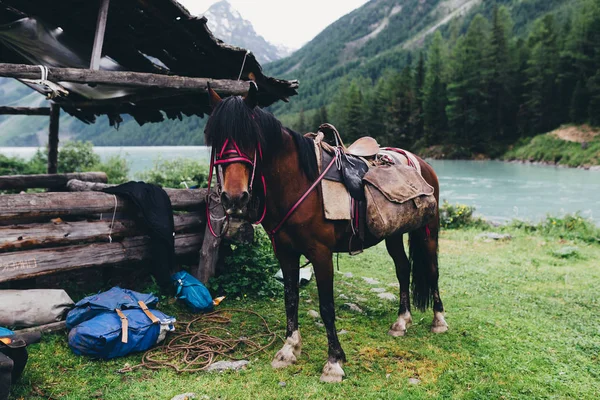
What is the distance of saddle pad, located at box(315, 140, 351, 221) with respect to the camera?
3676 millimetres

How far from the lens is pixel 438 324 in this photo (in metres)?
4.81

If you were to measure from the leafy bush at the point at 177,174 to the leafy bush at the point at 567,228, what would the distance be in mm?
9748

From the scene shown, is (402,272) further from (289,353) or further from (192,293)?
(192,293)

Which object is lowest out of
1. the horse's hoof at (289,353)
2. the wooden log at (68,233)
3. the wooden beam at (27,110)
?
the horse's hoof at (289,353)

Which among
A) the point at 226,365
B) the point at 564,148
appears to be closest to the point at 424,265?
the point at 226,365

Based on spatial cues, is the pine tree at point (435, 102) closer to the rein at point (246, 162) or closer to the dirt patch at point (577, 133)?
the dirt patch at point (577, 133)

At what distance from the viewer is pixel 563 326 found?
16.7 feet

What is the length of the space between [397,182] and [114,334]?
324cm

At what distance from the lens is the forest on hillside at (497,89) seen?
4388cm

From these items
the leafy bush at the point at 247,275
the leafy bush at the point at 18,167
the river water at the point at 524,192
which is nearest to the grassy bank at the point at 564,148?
the river water at the point at 524,192

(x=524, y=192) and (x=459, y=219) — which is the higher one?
(x=459, y=219)

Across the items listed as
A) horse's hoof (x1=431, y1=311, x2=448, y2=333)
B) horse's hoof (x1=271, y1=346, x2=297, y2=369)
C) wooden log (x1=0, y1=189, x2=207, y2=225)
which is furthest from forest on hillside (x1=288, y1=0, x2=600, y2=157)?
wooden log (x1=0, y1=189, x2=207, y2=225)

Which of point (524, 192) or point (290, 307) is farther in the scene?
point (524, 192)

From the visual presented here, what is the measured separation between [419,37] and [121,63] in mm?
208423
